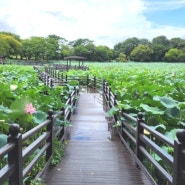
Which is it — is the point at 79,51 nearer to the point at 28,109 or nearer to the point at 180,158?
the point at 28,109

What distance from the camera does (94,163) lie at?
14.5ft

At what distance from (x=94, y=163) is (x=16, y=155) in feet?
6.66

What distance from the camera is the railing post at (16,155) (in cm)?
251

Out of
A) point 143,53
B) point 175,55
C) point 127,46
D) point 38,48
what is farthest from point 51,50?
point 175,55

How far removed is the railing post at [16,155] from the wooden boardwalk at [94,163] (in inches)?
42.9

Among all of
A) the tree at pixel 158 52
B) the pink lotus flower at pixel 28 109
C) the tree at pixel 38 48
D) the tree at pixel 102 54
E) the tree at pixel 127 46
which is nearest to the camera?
the pink lotus flower at pixel 28 109

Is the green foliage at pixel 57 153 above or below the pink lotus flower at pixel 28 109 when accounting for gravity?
below

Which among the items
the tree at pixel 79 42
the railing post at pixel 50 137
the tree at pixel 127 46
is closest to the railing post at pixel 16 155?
the railing post at pixel 50 137

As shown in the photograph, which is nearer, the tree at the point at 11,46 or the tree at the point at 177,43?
the tree at the point at 11,46

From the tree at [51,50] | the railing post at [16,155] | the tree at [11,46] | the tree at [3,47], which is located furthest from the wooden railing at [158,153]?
the tree at [11,46]

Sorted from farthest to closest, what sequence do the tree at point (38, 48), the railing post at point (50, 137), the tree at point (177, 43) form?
the tree at point (177, 43) → the tree at point (38, 48) → the railing post at point (50, 137)

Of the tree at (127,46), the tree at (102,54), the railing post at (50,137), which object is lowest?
the railing post at (50,137)

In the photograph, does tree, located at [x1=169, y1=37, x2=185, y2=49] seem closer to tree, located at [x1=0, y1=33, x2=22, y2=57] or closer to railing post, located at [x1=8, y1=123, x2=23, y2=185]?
tree, located at [x1=0, y1=33, x2=22, y2=57]

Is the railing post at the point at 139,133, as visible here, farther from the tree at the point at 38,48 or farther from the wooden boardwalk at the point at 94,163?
the tree at the point at 38,48
